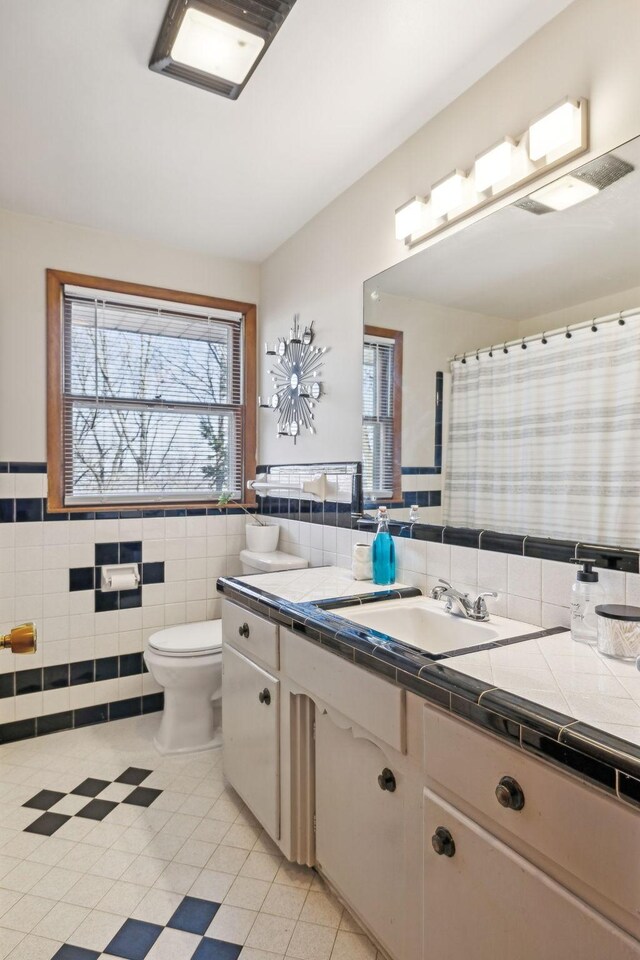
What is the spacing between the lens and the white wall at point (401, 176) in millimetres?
1299

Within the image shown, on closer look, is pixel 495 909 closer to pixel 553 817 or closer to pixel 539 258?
pixel 553 817

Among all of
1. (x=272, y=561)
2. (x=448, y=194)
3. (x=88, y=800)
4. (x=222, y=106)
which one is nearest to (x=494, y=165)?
(x=448, y=194)

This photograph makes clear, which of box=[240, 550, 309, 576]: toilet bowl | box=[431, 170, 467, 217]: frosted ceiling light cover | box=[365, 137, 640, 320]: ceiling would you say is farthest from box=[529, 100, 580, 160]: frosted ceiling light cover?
box=[240, 550, 309, 576]: toilet bowl

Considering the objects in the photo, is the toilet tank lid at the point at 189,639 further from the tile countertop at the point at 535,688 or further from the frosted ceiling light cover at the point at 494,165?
the frosted ceiling light cover at the point at 494,165

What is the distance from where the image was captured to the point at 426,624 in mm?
1675

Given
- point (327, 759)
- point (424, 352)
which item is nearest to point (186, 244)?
point (424, 352)

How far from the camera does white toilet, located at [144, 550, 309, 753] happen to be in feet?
7.78

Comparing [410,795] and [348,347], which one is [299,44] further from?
[410,795]

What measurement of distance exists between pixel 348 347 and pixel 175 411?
114cm

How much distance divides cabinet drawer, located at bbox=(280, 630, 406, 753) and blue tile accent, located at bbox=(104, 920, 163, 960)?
2.47 ft

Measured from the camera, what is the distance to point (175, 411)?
298 centimetres

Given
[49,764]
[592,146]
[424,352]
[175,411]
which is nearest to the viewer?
[592,146]

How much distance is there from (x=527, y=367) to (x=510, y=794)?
1.06 m

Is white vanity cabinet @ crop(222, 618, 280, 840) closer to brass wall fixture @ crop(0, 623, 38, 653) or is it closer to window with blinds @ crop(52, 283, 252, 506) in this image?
brass wall fixture @ crop(0, 623, 38, 653)
